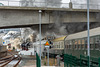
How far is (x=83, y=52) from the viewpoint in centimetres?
1495

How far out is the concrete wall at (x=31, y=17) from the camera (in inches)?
750

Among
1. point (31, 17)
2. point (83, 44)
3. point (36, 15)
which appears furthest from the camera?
point (36, 15)

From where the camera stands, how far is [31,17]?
1962 cm

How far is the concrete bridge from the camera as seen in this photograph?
1902 cm

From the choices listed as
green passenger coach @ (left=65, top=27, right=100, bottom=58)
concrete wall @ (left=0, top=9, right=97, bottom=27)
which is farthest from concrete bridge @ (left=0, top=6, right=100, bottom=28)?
green passenger coach @ (left=65, top=27, right=100, bottom=58)

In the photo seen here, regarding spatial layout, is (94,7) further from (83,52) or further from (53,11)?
(83,52)

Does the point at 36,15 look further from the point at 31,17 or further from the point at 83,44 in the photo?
the point at 83,44

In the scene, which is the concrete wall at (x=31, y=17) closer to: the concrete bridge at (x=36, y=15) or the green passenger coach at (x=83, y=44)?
the concrete bridge at (x=36, y=15)

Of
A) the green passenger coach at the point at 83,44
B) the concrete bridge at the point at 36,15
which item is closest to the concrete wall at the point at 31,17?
the concrete bridge at the point at 36,15

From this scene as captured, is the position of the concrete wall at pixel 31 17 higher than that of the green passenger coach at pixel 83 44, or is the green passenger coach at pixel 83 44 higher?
the concrete wall at pixel 31 17

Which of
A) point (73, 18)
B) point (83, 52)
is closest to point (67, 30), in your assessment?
point (73, 18)

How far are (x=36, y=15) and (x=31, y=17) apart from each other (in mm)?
743

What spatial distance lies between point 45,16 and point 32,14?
1.67m

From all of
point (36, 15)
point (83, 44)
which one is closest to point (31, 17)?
point (36, 15)
